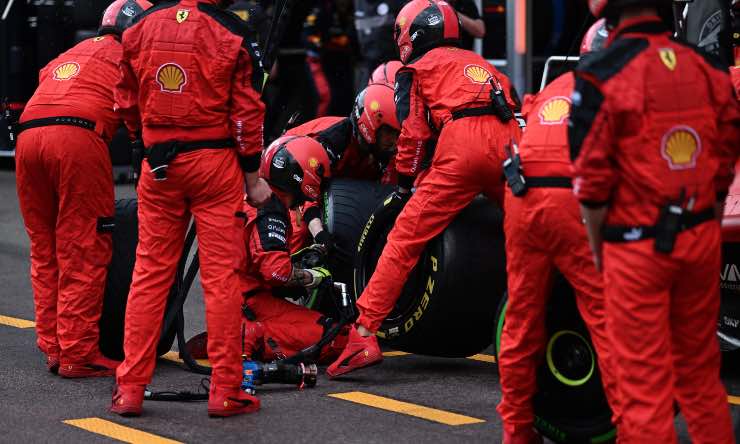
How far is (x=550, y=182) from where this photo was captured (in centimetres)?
504

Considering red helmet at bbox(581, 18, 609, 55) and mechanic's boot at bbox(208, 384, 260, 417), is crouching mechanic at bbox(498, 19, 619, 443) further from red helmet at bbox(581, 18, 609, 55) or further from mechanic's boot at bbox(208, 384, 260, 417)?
mechanic's boot at bbox(208, 384, 260, 417)

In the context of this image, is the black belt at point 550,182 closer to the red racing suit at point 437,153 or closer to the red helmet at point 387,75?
the red racing suit at point 437,153

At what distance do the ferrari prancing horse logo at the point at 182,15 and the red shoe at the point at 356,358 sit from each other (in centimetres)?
178

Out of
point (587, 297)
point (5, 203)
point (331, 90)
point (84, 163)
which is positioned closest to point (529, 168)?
point (587, 297)

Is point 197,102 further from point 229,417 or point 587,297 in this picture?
point 587,297

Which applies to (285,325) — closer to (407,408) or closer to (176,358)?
(176,358)

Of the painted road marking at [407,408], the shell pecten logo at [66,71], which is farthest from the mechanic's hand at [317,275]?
the shell pecten logo at [66,71]

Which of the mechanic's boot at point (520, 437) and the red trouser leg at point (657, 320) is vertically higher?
the red trouser leg at point (657, 320)

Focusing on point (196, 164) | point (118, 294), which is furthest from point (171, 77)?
point (118, 294)

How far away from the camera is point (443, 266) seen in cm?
680

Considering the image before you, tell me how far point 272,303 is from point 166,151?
1.46 meters

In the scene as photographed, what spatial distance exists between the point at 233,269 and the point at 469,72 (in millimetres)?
1561

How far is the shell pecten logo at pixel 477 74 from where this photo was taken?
22.5ft

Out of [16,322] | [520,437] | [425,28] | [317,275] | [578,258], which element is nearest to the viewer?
[578,258]
